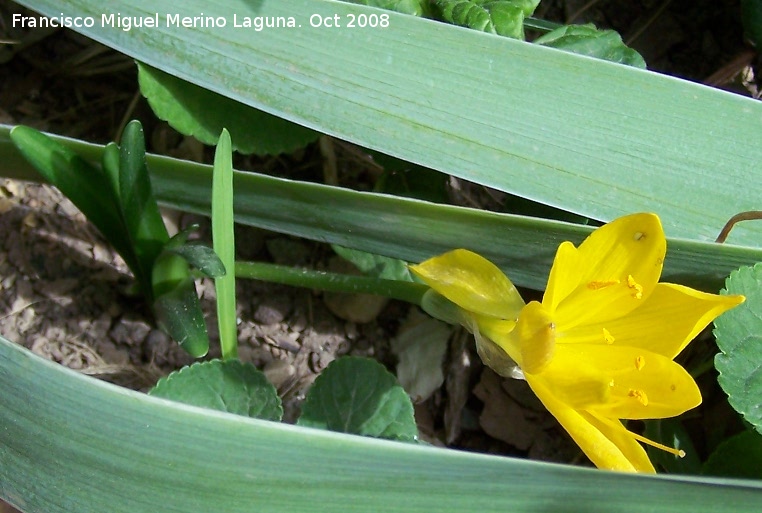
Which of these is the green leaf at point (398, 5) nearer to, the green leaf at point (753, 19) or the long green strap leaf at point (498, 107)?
the long green strap leaf at point (498, 107)

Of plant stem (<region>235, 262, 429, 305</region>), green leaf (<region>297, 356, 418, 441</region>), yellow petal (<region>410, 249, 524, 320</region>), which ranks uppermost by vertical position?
yellow petal (<region>410, 249, 524, 320</region>)

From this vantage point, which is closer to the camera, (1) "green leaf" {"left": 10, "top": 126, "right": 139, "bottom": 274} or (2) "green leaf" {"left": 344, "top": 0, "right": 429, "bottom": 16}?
(1) "green leaf" {"left": 10, "top": 126, "right": 139, "bottom": 274}

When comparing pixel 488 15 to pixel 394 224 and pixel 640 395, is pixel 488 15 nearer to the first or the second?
pixel 394 224

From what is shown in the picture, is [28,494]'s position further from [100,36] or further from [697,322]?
[697,322]

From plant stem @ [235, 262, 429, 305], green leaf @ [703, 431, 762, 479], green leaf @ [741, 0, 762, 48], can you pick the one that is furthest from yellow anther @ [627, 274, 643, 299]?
green leaf @ [741, 0, 762, 48]

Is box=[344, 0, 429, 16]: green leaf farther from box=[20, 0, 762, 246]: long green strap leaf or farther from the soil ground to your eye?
the soil ground

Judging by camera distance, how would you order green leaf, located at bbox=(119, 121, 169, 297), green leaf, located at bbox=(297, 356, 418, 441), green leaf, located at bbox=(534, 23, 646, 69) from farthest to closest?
green leaf, located at bbox=(534, 23, 646, 69) → green leaf, located at bbox=(297, 356, 418, 441) → green leaf, located at bbox=(119, 121, 169, 297)

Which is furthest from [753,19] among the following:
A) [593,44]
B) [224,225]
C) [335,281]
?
[224,225]
